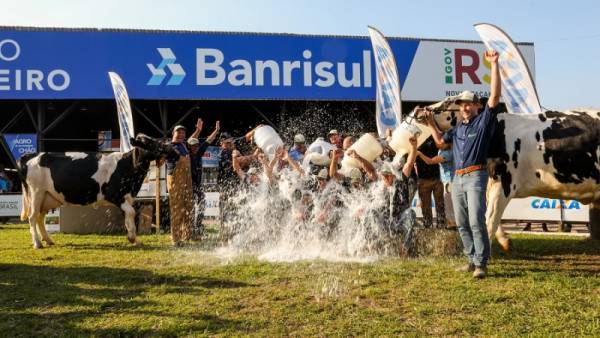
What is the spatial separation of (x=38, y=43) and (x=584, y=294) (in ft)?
59.5

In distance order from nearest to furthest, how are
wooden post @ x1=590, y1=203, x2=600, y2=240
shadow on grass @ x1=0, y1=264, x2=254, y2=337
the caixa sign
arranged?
shadow on grass @ x1=0, y1=264, x2=254, y2=337 → wooden post @ x1=590, y1=203, x2=600, y2=240 → the caixa sign

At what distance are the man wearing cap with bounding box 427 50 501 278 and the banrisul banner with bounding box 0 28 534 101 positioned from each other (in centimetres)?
1348

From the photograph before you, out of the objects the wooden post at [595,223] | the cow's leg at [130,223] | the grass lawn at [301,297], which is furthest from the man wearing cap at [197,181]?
the wooden post at [595,223]

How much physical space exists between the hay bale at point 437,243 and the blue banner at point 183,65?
1237 cm

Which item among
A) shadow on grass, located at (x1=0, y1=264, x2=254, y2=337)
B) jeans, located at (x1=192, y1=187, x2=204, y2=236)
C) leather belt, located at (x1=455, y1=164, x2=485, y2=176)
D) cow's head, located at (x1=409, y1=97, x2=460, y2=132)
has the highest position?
cow's head, located at (x1=409, y1=97, x2=460, y2=132)

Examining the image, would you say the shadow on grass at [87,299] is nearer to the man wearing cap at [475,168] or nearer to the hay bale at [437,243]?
the man wearing cap at [475,168]

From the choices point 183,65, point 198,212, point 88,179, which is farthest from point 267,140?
point 183,65

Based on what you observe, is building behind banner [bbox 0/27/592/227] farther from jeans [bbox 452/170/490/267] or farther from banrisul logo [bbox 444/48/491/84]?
jeans [bbox 452/170/490/267]

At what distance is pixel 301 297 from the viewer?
462cm

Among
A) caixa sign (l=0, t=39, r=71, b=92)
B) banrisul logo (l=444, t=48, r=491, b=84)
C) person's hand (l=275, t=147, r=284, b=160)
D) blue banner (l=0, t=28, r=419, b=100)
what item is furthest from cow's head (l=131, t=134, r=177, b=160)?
banrisul logo (l=444, t=48, r=491, b=84)

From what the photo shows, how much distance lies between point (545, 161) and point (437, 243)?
1636mm

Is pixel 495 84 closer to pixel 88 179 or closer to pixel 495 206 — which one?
pixel 495 206

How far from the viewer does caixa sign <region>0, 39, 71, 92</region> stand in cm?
1755

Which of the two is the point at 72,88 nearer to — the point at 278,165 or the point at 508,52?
the point at 278,165
